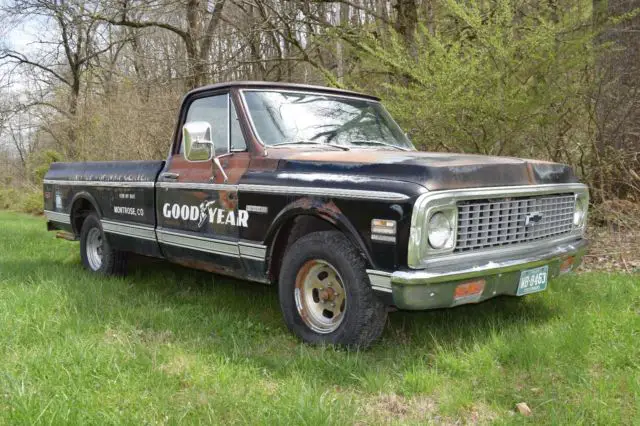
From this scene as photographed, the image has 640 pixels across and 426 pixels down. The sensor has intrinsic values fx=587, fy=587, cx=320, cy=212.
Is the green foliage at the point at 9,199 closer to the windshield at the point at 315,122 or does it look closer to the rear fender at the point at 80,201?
the rear fender at the point at 80,201

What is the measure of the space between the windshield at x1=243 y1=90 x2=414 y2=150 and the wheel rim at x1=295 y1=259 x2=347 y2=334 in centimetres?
108

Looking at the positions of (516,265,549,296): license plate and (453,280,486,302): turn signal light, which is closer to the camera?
(453,280,486,302): turn signal light

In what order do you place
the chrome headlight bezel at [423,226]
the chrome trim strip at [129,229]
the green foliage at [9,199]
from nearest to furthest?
1. the chrome headlight bezel at [423,226]
2. the chrome trim strip at [129,229]
3. the green foliage at [9,199]

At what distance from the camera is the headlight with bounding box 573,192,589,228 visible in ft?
15.2

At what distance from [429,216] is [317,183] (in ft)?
2.78

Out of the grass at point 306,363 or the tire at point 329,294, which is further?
the tire at point 329,294

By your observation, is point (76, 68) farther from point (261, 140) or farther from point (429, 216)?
point (429, 216)

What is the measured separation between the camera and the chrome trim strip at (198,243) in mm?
4527

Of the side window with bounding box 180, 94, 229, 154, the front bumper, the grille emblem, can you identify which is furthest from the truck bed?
the grille emblem

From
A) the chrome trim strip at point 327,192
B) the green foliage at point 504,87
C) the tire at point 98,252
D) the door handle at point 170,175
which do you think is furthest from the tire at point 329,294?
the green foliage at point 504,87

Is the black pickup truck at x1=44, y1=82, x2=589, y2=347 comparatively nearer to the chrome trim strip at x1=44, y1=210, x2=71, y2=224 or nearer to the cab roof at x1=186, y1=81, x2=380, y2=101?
the cab roof at x1=186, y1=81, x2=380, y2=101

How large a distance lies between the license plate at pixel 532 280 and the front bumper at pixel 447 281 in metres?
0.04

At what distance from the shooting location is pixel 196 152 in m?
4.61

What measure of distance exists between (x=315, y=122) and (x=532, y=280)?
2.09m
